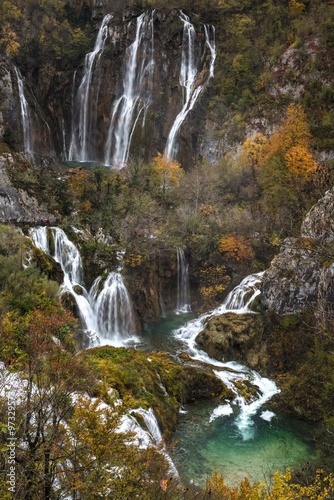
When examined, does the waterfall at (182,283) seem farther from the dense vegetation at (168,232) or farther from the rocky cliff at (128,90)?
the rocky cliff at (128,90)

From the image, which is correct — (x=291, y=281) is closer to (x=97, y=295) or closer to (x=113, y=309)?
(x=113, y=309)

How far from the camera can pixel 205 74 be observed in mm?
39312

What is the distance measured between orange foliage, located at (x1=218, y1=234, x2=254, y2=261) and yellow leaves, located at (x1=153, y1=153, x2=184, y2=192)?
8118mm

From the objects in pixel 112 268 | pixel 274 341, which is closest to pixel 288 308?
pixel 274 341

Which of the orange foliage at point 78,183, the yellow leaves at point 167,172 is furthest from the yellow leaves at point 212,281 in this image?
the orange foliage at point 78,183

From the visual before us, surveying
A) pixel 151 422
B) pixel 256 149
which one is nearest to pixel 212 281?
pixel 256 149

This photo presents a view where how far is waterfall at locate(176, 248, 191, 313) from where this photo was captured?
85.8 ft

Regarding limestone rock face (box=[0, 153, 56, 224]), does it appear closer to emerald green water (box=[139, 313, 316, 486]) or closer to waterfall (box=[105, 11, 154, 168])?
emerald green water (box=[139, 313, 316, 486])

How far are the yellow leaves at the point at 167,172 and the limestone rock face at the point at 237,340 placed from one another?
49.5 ft

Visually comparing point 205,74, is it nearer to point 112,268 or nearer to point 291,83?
point 291,83

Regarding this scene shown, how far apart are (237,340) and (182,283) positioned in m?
8.30

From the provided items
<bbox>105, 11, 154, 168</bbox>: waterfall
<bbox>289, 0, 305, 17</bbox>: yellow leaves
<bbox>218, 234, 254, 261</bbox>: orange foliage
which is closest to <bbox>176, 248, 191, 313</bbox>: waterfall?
<bbox>218, 234, 254, 261</bbox>: orange foliage

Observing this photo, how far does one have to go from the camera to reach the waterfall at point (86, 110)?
136ft

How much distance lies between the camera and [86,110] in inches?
1641
